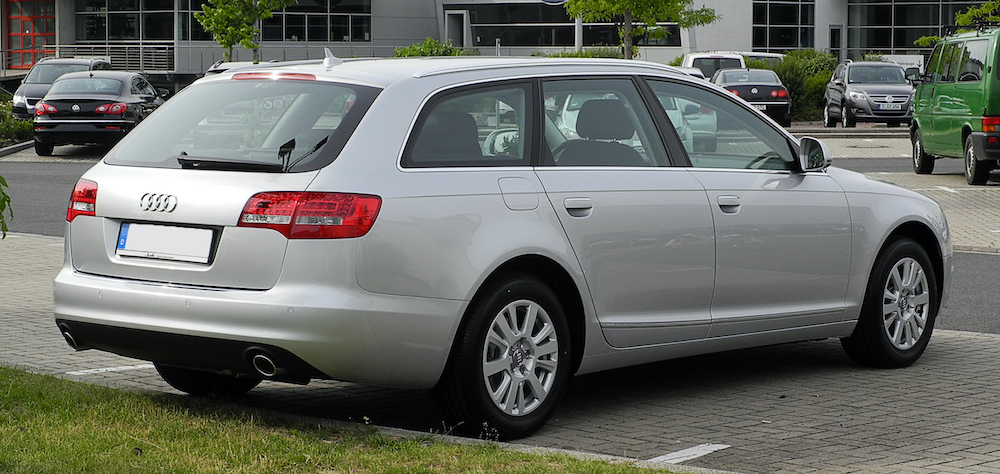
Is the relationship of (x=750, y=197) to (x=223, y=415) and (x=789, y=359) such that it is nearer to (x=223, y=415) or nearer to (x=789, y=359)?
(x=789, y=359)

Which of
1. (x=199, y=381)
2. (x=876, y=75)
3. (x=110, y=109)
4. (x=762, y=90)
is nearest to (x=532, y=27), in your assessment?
(x=762, y=90)

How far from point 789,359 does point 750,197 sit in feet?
5.04

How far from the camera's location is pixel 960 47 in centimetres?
1938

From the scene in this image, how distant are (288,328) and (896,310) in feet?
12.4

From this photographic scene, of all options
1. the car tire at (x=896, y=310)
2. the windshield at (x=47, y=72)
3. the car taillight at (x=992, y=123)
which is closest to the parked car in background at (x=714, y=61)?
the windshield at (x=47, y=72)

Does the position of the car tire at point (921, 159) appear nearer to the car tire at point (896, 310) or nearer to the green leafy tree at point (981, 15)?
the car tire at point (896, 310)

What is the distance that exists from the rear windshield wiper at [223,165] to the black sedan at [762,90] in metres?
29.9

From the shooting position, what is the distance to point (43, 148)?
1039 inches

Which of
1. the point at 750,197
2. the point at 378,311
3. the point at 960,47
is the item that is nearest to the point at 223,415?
the point at 378,311

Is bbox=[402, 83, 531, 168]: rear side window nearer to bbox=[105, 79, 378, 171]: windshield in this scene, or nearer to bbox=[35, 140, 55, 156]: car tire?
bbox=[105, 79, 378, 171]: windshield

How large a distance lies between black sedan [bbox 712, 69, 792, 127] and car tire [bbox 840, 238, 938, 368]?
89.6ft

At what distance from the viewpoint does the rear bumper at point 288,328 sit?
502cm

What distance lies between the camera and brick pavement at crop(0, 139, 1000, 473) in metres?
5.43

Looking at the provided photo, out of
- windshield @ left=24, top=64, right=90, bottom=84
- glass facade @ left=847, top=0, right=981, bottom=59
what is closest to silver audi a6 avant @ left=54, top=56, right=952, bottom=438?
windshield @ left=24, top=64, right=90, bottom=84
